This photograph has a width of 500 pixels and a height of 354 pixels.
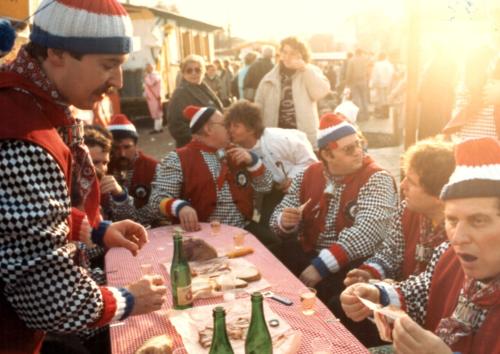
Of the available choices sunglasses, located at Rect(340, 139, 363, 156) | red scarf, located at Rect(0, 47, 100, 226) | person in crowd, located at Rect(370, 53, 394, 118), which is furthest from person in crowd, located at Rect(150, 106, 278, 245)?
person in crowd, located at Rect(370, 53, 394, 118)

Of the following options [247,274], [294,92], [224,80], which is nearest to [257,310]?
[247,274]

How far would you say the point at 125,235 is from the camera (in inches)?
102

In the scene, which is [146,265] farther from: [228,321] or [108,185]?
[108,185]

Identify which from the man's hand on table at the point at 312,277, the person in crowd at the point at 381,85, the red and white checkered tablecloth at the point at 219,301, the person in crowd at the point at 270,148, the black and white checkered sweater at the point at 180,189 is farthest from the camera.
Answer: the person in crowd at the point at 381,85

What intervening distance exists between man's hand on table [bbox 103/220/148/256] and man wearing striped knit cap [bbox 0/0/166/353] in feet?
1.65

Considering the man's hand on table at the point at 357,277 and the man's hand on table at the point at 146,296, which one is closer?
the man's hand on table at the point at 146,296

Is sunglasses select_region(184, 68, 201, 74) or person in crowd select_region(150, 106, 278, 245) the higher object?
sunglasses select_region(184, 68, 201, 74)

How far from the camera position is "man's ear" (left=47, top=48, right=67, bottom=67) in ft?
6.11

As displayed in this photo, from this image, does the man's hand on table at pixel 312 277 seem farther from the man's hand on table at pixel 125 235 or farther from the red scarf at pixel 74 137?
the red scarf at pixel 74 137

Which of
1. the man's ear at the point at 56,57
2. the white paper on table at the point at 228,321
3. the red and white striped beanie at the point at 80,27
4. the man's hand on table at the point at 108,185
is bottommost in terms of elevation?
the white paper on table at the point at 228,321

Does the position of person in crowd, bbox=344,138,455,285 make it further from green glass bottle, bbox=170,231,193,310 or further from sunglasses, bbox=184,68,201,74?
sunglasses, bbox=184,68,201,74

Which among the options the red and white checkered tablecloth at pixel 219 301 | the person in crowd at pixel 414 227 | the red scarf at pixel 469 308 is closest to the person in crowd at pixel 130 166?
the red and white checkered tablecloth at pixel 219 301

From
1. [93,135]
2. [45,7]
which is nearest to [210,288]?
[45,7]

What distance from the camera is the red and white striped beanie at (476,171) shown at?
1.94 meters
